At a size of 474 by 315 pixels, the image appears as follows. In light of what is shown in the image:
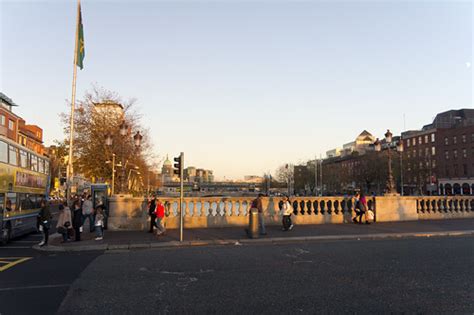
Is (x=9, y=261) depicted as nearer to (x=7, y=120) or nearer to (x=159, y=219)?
(x=159, y=219)

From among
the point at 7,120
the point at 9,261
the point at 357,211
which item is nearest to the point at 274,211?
the point at 357,211

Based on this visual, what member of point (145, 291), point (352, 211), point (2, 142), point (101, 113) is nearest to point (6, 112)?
point (101, 113)

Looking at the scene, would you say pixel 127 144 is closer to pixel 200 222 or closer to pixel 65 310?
pixel 200 222

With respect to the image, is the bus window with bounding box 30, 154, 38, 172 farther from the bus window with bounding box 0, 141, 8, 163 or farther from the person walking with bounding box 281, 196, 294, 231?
the person walking with bounding box 281, 196, 294, 231

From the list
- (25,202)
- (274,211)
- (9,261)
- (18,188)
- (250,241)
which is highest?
(18,188)

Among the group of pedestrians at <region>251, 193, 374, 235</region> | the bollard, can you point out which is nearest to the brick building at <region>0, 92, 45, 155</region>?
the group of pedestrians at <region>251, 193, 374, 235</region>

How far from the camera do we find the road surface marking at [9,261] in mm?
10220

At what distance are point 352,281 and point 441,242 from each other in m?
7.93

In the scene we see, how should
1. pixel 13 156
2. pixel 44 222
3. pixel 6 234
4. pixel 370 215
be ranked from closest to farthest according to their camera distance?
1. pixel 44 222
2. pixel 6 234
3. pixel 13 156
4. pixel 370 215

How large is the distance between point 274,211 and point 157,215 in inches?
259

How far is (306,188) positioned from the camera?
12162 cm

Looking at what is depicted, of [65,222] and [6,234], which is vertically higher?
[65,222]

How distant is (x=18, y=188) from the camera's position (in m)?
17.0

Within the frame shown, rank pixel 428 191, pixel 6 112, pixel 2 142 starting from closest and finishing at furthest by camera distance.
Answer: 1. pixel 2 142
2. pixel 6 112
3. pixel 428 191
